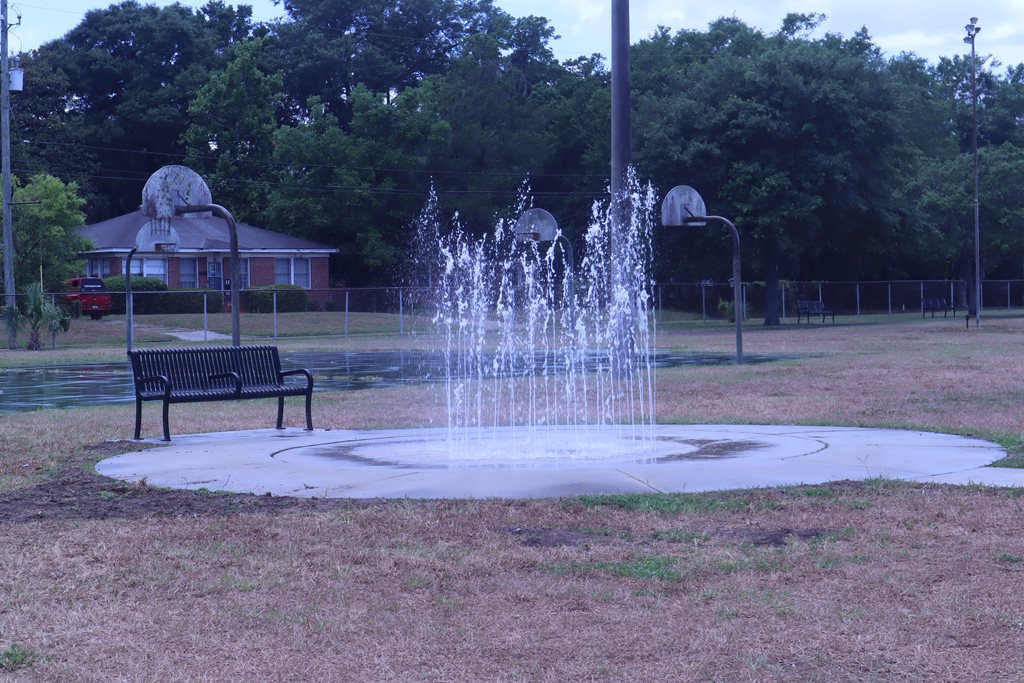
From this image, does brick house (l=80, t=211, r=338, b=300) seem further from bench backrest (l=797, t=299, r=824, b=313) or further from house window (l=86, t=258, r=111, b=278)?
bench backrest (l=797, t=299, r=824, b=313)

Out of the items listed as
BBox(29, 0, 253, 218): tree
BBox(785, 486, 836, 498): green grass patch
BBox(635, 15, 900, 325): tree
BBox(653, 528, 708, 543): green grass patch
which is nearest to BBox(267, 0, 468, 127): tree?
BBox(29, 0, 253, 218): tree

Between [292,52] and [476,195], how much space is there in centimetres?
1971

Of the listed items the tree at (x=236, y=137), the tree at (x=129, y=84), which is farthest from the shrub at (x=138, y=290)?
the tree at (x=129, y=84)

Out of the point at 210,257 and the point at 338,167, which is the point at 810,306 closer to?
the point at 338,167

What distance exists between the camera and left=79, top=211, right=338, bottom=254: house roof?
5291 cm

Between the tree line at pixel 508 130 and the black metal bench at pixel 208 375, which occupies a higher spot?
the tree line at pixel 508 130

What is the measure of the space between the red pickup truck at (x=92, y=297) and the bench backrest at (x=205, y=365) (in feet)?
108

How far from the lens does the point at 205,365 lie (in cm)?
1370

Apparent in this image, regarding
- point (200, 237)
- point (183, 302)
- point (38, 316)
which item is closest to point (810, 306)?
point (183, 302)

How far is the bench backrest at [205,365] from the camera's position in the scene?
13234mm

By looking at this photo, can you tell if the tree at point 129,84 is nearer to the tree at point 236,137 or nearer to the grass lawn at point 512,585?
the tree at point 236,137

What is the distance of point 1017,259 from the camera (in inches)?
2753

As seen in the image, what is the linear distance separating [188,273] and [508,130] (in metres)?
16.2

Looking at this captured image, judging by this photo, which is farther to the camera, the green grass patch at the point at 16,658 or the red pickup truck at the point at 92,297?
the red pickup truck at the point at 92,297
